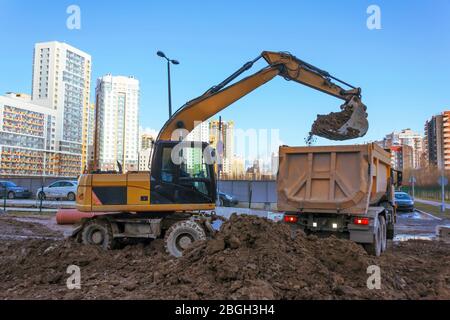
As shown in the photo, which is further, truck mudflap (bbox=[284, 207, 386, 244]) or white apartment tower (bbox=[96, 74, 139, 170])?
white apartment tower (bbox=[96, 74, 139, 170])

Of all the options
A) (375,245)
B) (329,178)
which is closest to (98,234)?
(329,178)

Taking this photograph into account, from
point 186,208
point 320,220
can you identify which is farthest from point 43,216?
point 320,220

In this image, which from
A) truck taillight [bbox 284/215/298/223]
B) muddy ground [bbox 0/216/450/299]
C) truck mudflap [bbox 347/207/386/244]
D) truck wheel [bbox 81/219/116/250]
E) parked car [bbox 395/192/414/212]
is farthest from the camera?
parked car [bbox 395/192/414/212]

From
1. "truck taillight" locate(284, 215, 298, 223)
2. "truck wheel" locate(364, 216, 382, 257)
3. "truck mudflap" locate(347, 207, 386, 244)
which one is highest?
"truck taillight" locate(284, 215, 298, 223)

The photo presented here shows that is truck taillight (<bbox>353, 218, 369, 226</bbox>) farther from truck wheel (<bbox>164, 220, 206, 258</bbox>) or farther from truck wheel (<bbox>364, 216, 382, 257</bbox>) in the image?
truck wheel (<bbox>164, 220, 206, 258</bbox>)

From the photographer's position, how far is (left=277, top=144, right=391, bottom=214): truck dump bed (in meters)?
9.34

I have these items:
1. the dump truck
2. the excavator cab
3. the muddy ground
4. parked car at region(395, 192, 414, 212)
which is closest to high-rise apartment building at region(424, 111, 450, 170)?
parked car at region(395, 192, 414, 212)

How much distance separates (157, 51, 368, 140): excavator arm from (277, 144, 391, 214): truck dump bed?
1.60 m

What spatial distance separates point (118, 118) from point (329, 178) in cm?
1998

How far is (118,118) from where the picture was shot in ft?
88.6

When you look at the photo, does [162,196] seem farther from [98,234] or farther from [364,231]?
[364,231]
